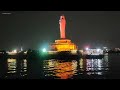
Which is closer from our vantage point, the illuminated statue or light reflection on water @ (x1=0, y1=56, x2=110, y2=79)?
light reflection on water @ (x1=0, y1=56, x2=110, y2=79)

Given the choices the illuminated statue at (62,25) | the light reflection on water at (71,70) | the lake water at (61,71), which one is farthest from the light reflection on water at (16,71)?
the illuminated statue at (62,25)

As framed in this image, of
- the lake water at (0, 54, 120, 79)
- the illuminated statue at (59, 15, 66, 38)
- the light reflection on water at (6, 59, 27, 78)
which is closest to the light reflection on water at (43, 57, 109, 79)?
the lake water at (0, 54, 120, 79)

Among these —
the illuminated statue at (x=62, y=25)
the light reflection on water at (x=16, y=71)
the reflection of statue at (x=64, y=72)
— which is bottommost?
the light reflection on water at (x=16, y=71)

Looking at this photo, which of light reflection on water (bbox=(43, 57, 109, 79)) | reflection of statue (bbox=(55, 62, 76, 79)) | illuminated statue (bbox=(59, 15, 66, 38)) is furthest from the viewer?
illuminated statue (bbox=(59, 15, 66, 38))

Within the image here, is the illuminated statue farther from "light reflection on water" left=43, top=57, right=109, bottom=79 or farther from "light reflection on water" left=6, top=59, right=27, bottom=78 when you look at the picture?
"light reflection on water" left=6, top=59, right=27, bottom=78

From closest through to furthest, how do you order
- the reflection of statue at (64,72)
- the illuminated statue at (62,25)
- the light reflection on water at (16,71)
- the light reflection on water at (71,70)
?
the reflection of statue at (64,72) < the light reflection on water at (71,70) < the light reflection on water at (16,71) < the illuminated statue at (62,25)

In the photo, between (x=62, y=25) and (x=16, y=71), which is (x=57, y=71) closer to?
(x=16, y=71)

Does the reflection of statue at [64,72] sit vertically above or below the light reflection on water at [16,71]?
above

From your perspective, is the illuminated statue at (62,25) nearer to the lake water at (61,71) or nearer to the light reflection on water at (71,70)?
the light reflection on water at (71,70)
